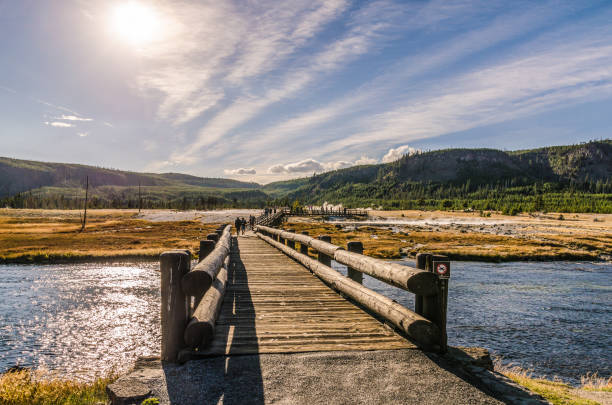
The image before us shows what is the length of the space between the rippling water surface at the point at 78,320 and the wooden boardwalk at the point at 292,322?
5.49 metres

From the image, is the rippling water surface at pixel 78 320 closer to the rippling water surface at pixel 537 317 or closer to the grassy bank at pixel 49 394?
the grassy bank at pixel 49 394

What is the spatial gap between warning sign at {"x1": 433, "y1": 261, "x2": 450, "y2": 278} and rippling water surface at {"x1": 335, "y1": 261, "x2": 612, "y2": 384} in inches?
303

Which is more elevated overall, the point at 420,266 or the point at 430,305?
the point at 420,266

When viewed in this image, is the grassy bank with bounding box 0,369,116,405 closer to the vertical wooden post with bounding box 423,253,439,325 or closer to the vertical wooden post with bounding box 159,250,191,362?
the vertical wooden post with bounding box 159,250,191,362

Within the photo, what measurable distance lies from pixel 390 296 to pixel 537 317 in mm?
6059

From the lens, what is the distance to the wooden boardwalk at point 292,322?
4863 millimetres

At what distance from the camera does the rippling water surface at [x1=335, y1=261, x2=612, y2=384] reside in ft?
35.9

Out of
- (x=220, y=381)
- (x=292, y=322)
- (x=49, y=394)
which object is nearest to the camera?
(x=220, y=381)

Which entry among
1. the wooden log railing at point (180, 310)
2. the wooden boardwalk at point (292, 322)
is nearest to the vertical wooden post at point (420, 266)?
the wooden boardwalk at point (292, 322)

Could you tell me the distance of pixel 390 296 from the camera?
17.9 meters

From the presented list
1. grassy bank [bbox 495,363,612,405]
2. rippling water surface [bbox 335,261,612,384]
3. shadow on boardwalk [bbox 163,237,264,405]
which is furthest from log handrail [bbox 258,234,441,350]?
rippling water surface [bbox 335,261,612,384]

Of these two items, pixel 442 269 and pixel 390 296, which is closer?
pixel 442 269

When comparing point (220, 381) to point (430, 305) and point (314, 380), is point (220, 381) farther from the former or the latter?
point (430, 305)

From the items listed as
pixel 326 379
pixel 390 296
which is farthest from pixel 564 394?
pixel 390 296
